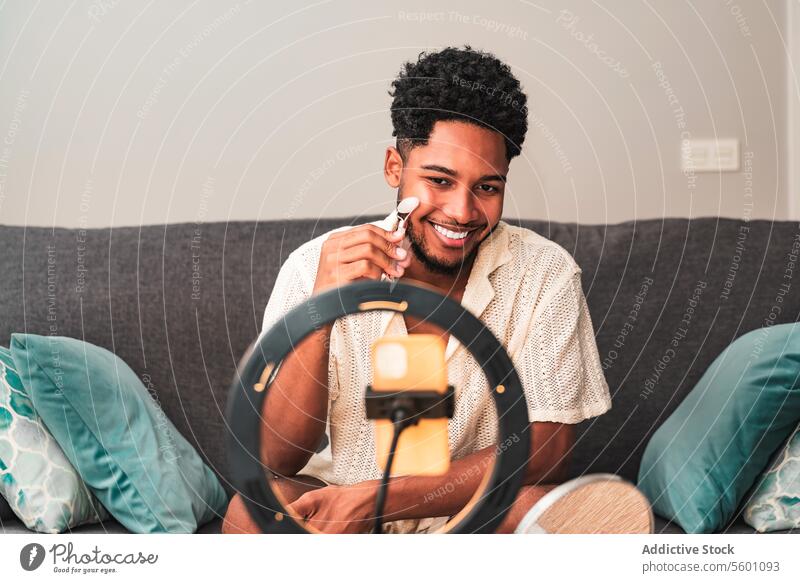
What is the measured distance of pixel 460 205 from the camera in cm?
97

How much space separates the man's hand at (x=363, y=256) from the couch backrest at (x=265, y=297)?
351mm

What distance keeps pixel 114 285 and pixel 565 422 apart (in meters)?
0.62

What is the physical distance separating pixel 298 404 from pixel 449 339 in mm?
178

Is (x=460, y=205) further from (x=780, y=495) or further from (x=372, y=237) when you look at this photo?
(x=780, y=495)

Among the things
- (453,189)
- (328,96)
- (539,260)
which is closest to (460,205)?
(453,189)

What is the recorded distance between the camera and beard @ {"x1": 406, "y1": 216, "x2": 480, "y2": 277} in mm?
997

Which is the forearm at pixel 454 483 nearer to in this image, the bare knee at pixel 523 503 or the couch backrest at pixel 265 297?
the bare knee at pixel 523 503

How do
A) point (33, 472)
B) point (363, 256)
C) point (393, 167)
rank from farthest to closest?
point (393, 167)
point (33, 472)
point (363, 256)

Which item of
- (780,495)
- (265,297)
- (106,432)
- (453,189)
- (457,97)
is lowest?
(780,495)

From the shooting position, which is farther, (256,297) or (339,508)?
(256,297)

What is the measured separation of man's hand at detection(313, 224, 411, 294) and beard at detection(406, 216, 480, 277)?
166 mm

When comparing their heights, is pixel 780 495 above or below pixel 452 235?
below

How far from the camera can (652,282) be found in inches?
47.1
